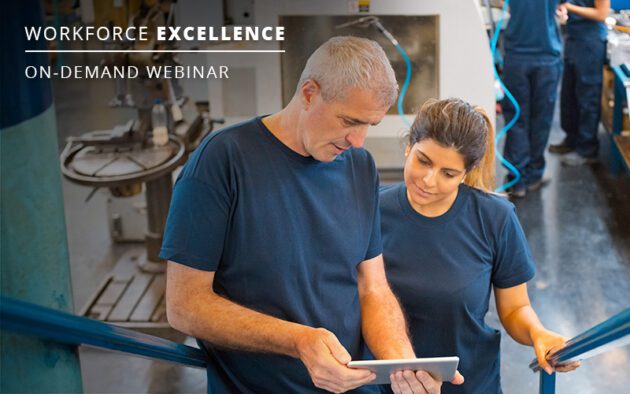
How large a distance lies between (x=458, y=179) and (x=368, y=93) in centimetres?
54

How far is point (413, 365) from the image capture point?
1.78m

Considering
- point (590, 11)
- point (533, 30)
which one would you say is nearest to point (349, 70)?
point (533, 30)

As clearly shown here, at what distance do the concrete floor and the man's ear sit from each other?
2.19 meters

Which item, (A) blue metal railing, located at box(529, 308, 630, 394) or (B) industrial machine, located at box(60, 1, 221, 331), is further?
(B) industrial machine, located at box(60, 1, 221, 331)

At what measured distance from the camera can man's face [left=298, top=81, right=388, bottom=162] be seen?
1778 millimetres

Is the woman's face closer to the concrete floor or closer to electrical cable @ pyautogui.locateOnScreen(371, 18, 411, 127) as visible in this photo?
the concrete floor

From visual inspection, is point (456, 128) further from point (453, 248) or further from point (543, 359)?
point (543, 359)

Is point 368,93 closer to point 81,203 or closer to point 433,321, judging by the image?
point 433,321

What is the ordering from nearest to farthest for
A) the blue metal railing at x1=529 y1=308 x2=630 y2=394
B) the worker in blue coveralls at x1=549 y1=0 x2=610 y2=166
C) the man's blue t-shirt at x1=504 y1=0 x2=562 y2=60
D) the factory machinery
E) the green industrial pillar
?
the green industrial pillar < the blue metal railing at x1=529 y1=308 x2=630 y2=394 < the factory machinery < the man's blue t-shirt at x1=504 y1=0 x2=562 y2=60 < the worker in blue coveralls at x1=549 y1=0 x2=610 y2=166

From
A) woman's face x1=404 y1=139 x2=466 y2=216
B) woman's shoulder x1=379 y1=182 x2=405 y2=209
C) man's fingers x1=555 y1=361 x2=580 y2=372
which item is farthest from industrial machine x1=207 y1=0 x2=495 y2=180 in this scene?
man's fingers x1=555 y1=361 x2=580 y2=372

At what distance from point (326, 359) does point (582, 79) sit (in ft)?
16.0

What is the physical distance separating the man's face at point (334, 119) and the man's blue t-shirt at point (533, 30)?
3833 millimetres

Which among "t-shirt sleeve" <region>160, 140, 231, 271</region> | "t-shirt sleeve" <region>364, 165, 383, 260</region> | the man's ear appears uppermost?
the man's ear

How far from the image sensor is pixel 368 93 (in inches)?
69.8
